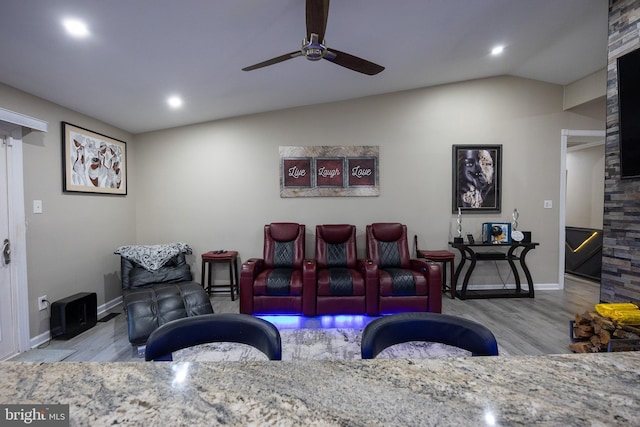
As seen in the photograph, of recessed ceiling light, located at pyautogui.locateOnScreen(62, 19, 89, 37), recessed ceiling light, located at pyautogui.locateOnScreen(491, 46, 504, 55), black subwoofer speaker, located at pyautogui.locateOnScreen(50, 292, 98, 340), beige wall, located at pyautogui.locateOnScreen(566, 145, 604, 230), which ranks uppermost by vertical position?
recessed ceiling light, located at pyautogui.locateOnScreen(491, 46, 504, 55)

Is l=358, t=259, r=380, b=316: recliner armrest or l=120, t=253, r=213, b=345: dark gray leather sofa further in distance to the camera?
l=358, t=259, r=380, b=316: recliner armrest

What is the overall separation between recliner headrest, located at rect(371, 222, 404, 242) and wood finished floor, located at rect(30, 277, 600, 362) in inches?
42.6

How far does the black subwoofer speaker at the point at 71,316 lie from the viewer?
262 centimetres

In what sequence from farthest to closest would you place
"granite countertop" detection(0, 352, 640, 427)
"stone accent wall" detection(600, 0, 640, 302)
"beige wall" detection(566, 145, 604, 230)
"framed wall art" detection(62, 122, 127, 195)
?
1. "beige wall" detection(566, 145, 604, 230)
2. "framed wall art" detection(62, 122, 127, 195)
3. "stone accent wall" detection(600, 0, 640, 302)
4. "granite countertop" detection(0, 352, 640, 427)

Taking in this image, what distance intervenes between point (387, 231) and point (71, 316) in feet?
11.8

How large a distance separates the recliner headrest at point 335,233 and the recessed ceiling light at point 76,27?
9.30 ft

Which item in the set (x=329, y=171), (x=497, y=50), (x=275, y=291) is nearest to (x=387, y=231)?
(x=329, y=171)

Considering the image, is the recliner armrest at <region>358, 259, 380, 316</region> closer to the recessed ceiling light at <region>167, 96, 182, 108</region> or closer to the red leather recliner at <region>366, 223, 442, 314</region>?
the red leather recliner at <region>366, 223, 442, 314</region>

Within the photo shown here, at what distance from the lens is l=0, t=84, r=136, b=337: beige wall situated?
8.34 feet

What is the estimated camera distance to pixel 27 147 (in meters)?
2.53

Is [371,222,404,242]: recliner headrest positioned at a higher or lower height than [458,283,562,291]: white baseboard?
higher

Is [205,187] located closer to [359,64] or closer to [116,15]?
[116,15]

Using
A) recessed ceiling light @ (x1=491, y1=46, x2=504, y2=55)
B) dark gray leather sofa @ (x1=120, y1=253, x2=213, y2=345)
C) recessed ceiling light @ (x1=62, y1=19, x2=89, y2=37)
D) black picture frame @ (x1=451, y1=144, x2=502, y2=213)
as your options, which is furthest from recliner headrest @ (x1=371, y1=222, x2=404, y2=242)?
recessed ceiling light @ (x1=62, y1=19, x2=89, y2=37)

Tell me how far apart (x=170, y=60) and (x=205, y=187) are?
6.52ft
